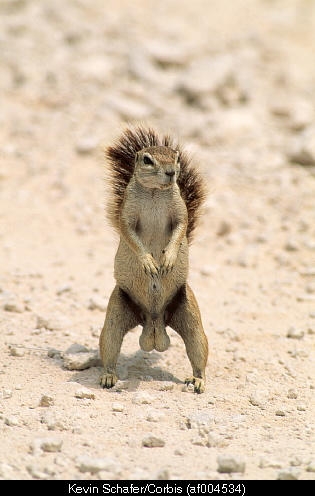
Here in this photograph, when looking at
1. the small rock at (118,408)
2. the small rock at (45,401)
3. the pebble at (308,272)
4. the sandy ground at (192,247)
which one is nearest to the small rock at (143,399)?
the sandy ground at (192,247)

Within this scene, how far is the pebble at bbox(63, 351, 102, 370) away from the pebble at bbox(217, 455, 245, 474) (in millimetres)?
1677

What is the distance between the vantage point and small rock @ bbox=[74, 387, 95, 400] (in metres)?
4.27

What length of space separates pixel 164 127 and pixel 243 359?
560 cm

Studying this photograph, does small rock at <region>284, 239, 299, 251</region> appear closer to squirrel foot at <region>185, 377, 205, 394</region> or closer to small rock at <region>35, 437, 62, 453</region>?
squirrel foot at <region>185, 377, 205, 394</region>

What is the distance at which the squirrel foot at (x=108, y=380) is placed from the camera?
455 centimetres

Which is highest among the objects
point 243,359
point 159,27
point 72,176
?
point 159,27

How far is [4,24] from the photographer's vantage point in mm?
12344

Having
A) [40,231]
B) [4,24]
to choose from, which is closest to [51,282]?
[40,231]

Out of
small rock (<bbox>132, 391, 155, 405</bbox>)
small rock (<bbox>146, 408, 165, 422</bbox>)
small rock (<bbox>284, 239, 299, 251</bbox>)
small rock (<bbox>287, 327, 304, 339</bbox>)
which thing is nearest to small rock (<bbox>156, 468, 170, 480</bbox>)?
small rock (<bbox>146, 408, 165, 422</bbox>)

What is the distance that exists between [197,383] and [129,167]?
1513 millimetres

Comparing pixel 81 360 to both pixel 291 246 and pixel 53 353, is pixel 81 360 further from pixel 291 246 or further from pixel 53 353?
pixel 291 246

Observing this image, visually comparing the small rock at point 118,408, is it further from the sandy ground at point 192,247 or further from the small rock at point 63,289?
the small rock at point 63,289

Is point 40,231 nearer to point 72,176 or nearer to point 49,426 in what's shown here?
point 72,176

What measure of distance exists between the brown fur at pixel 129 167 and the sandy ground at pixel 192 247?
0.81 m
